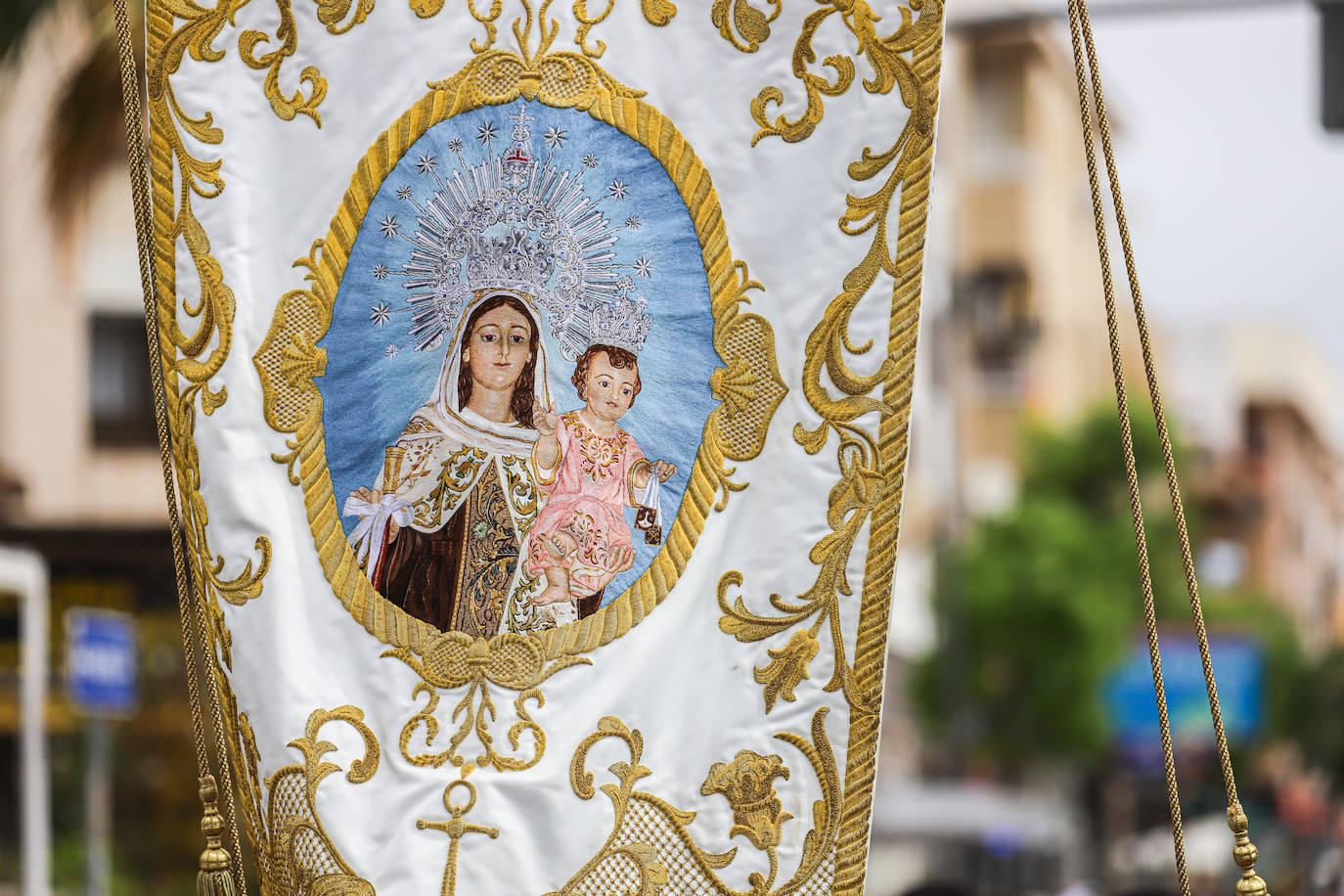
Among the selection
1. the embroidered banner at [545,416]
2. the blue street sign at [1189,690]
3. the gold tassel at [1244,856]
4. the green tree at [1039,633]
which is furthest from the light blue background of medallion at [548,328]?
the blue street sign at [1189,690]

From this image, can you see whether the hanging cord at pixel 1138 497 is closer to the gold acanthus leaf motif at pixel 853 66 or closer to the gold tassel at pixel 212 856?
the gold acanthus leaf motif at pixel 853 66

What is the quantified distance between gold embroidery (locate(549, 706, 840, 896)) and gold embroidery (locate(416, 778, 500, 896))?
18cm

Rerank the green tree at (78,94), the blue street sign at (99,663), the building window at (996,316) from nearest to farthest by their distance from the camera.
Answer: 1. the green tree at (78,94)
2. the blue street sign at (99,663)
3. the building window at (996,316)

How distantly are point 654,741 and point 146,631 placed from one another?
12.2 metres

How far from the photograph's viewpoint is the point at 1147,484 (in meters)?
35.1

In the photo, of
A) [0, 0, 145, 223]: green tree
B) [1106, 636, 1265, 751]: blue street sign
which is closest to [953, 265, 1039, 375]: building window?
[1106, 636, 1265, 751]: blue street sign

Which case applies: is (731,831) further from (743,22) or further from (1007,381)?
(1007,381)

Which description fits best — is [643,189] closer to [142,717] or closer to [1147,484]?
[142,717]

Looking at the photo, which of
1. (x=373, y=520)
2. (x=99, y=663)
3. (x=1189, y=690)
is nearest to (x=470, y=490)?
(x=373, y=520)

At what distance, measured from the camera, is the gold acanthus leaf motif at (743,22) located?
3.37m

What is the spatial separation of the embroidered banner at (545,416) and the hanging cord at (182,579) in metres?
0.06

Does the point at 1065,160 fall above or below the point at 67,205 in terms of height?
above

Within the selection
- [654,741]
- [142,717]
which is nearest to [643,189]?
[654,741]

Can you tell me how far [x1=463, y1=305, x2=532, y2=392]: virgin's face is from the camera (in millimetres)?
3395
